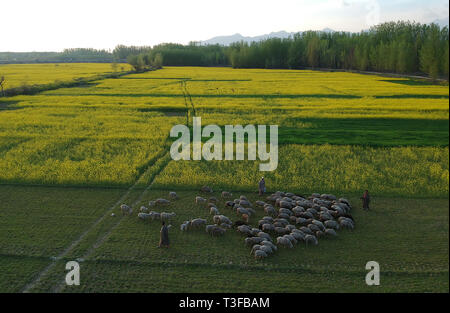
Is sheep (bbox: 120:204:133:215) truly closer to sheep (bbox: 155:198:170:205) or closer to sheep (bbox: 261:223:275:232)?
sheep (bbox: 155:198:170:205)

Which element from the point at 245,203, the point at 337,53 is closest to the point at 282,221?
the point at 245,203

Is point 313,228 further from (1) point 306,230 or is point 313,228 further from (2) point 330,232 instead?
(2) point 330,232

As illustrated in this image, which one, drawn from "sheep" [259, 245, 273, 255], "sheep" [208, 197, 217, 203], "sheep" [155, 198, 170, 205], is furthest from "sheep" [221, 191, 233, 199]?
"sheep" [259, 245, 273, 255]

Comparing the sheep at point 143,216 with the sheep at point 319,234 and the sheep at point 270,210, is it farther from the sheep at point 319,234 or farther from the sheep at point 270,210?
the sheep at point 319,234

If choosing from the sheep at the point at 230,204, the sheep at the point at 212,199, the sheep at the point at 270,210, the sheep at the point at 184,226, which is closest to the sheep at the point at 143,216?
the sheep at the point at 184,226
